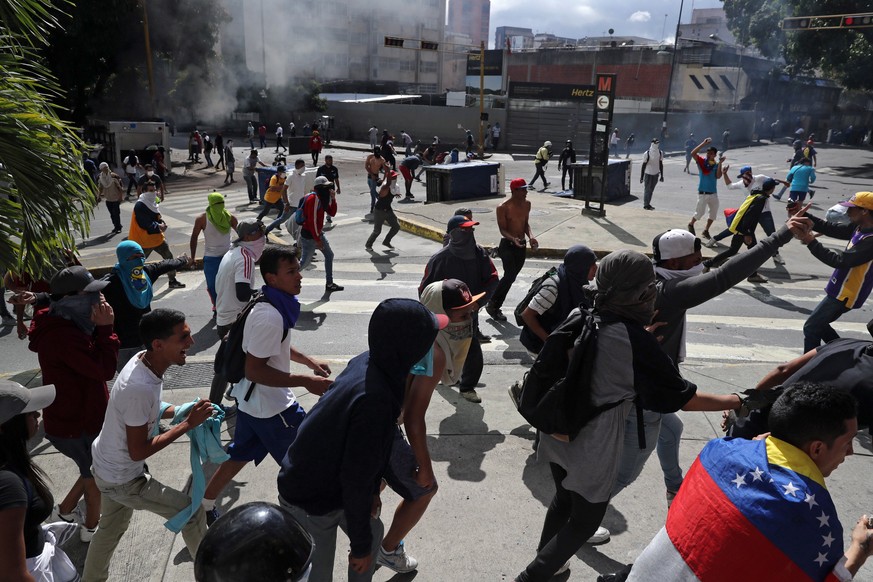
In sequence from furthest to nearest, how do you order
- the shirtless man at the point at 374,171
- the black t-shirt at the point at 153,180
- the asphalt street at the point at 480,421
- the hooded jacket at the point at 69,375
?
the shirtless man at the point at 374,171 → the black t-shirt at the point at 153,180 → the asphalt street at the point at 480,421 → the hooded jacket at the point at 69,375

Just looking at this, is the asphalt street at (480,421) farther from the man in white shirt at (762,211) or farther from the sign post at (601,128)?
the sign post at (601,128)

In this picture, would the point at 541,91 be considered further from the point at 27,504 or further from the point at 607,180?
the point at 27,504

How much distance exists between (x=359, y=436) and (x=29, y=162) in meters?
2.16

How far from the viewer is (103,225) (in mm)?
15891

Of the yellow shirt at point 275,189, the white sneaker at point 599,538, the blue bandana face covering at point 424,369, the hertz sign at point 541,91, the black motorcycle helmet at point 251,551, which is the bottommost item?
the white sneaker at point 599,538

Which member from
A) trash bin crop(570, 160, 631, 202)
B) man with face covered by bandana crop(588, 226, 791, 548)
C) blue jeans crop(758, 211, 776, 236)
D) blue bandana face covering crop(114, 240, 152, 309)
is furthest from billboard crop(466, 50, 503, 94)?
man with face covered by bandana crop(588, 226, 791, 548)

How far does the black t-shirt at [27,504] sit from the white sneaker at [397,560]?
5.54 feet

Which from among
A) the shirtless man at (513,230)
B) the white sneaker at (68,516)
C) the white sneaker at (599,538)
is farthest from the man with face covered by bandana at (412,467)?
the shirtless man at (513,230)

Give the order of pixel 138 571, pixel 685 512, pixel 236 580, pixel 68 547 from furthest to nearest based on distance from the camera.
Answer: pixel 68 547, pixel 138 571, pixel 685 512, pixel 236 580

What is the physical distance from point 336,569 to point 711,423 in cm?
339

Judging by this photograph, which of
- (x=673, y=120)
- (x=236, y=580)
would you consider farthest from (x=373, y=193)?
(x=673, y=120)

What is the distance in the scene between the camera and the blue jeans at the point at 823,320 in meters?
5.61

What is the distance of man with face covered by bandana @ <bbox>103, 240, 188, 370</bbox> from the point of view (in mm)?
4895

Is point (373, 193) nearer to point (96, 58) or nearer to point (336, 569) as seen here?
point (336, 569)
